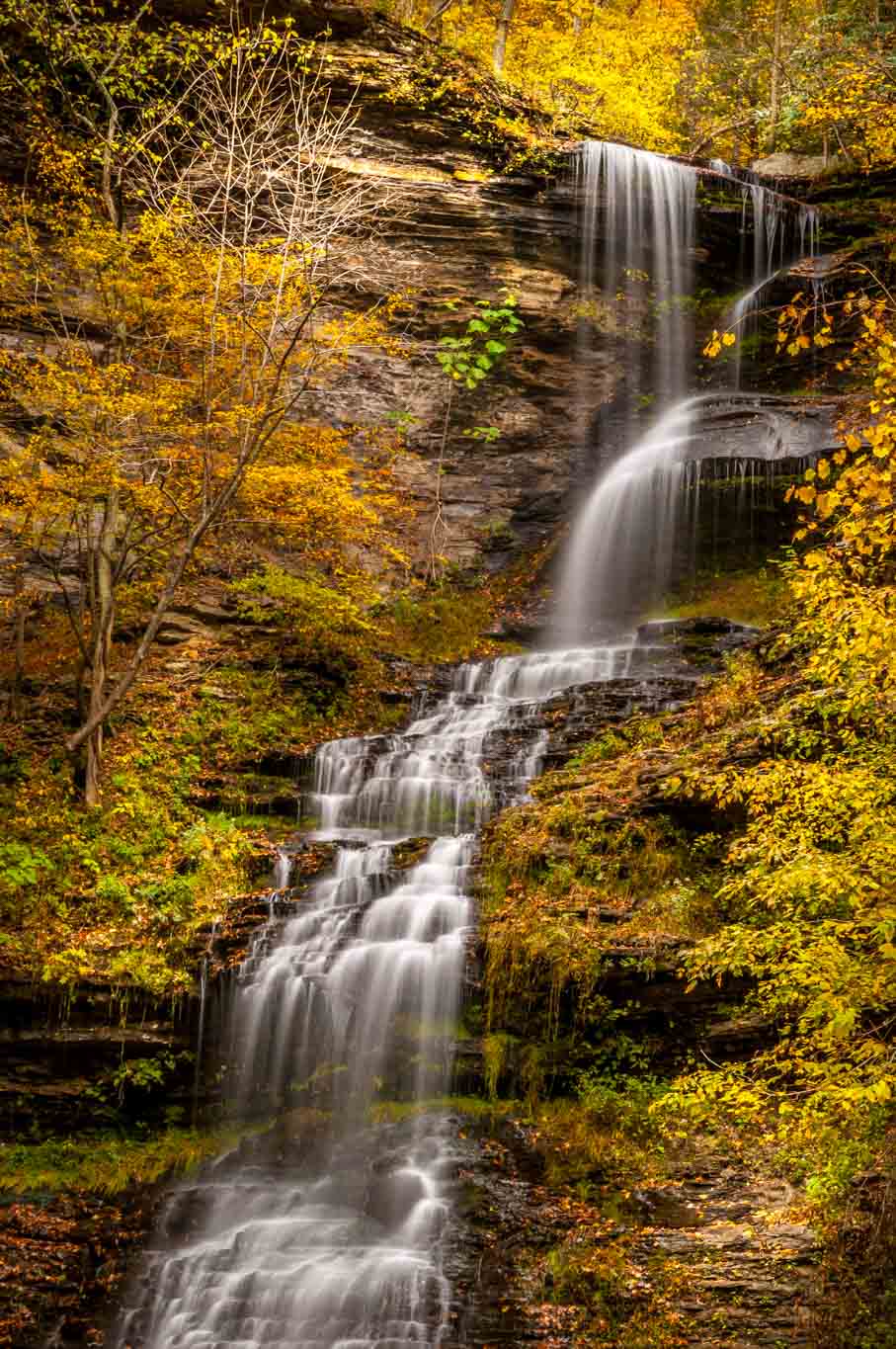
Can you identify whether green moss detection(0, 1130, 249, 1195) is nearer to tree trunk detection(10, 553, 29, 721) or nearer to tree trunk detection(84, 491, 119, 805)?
tree trunk detection(84, 491, 119, 805)

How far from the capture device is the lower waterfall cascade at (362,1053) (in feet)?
22.3

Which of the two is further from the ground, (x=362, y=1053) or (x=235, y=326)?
(x=235, y=326)

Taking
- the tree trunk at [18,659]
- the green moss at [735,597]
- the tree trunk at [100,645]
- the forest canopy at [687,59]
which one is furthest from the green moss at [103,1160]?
the forest canopy at [687,59]

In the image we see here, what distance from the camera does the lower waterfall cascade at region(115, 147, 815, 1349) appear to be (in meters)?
6.79

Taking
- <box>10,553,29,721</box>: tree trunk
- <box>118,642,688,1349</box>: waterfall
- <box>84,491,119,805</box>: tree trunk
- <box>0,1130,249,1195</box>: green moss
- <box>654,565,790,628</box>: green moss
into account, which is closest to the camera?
<box>118,642,688,1349</box>: waterfall

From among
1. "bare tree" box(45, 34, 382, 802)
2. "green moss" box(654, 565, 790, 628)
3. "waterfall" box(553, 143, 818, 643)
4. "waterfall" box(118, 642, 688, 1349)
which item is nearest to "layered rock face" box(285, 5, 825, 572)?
"waterfall" box(553, 143, 818, 643)

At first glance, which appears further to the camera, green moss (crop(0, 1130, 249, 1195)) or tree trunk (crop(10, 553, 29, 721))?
tree trunk (crop(10, 553, 29, 721))

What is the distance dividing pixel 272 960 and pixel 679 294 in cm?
1624

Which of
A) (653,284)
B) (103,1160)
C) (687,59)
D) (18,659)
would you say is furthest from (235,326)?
(687,59)

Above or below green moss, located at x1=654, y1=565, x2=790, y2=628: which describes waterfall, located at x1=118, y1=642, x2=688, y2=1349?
below

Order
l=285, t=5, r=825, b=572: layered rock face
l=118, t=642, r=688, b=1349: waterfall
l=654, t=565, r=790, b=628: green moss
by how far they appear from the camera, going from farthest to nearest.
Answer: l=285, t=5, r=825, b=572: layered rock face, l=654, t=565, r=790, b=628: green moss, l=118, t=642, r=688, b=1349: waterfall

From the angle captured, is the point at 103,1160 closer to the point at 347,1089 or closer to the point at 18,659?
the point at 347,1089

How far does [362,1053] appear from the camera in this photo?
8625 mm

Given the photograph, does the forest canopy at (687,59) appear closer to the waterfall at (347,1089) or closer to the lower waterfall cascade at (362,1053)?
the lower waterfall cascade at (362,1053)
